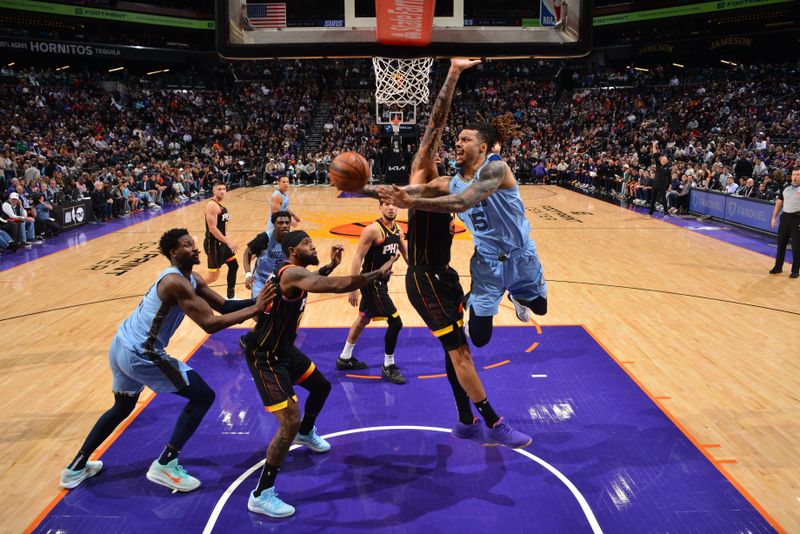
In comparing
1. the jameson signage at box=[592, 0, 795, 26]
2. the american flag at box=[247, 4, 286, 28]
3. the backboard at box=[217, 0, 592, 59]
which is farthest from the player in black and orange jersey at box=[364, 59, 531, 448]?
the jameson signage at box=[592, 0, 795, 26]

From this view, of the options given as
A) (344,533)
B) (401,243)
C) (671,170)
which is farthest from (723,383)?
(671,170)

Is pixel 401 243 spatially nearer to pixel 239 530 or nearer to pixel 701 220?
pixel 239 530

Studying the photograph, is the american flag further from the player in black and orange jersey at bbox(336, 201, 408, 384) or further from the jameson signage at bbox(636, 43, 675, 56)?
the jameson signage at bbox(636, 43, 675, 56)

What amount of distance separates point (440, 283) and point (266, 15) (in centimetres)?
519

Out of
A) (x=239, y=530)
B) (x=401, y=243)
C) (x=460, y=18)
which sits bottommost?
(x=239, y=530)

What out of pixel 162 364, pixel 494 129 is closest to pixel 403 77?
pixel 494 129

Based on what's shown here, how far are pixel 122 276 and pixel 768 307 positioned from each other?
398 inches

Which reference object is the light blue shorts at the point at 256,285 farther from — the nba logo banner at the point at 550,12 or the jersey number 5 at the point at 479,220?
the nba logo banner at the point at 550,12

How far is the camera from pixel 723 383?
5.84 metres

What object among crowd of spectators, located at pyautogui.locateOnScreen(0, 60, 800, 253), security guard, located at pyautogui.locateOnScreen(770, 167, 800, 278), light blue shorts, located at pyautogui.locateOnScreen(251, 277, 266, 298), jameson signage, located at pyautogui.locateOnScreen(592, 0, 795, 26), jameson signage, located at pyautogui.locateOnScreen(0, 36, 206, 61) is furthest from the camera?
jameson signage, located at pyautogui.locateOnScreen(0, 36, 206, 61)

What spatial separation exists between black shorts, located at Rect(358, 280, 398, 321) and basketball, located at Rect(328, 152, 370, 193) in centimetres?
237

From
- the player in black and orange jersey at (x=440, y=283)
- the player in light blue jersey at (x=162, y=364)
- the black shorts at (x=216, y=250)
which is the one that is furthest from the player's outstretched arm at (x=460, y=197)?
the black shorts at (x=216, y=250)

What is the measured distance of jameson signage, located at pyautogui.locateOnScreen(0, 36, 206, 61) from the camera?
28422 mm

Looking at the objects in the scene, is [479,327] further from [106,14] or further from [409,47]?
[106,14]
